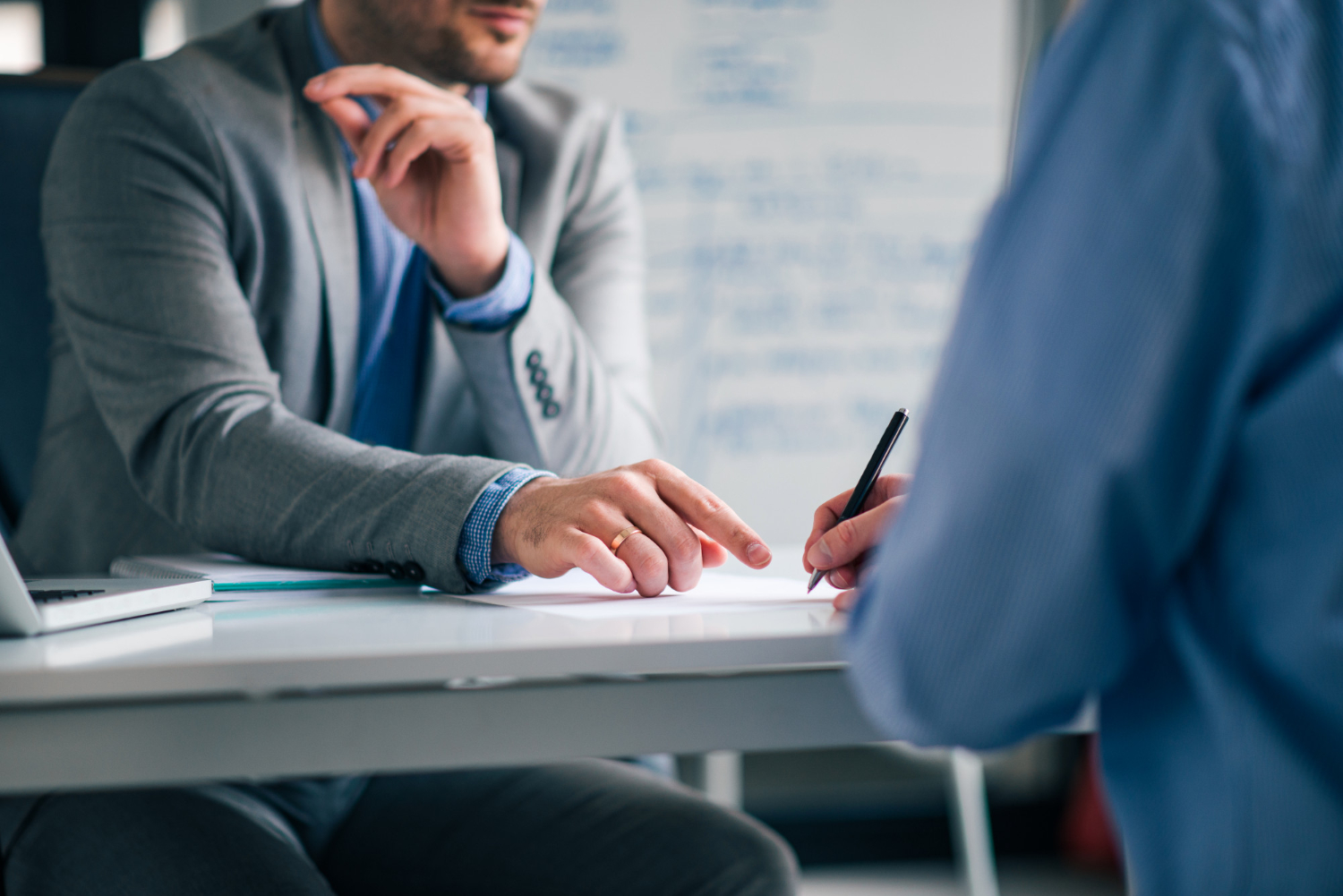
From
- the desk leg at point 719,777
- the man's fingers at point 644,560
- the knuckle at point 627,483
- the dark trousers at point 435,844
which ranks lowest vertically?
the desk leg at point 719,777

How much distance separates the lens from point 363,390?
1130 mm

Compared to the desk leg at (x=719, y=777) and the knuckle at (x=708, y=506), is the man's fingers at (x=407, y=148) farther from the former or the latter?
the desk leg at (x=719, y=777)

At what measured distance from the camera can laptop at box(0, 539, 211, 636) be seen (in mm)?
522

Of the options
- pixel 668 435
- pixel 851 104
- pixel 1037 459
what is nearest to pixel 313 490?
pixel 1037 459

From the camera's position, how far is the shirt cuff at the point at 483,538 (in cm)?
69

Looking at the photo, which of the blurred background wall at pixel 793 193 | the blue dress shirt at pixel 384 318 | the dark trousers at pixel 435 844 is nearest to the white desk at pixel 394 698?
the dark trousers at pixel 435 844

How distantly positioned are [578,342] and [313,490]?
34cm

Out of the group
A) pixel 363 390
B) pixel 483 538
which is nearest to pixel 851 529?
pixel 483 538

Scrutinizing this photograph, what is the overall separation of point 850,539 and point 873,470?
0.16 ft

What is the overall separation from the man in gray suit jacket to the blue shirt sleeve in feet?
0.96

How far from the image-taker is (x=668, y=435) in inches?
79.6

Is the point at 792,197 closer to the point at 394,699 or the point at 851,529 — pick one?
the point at 851,529

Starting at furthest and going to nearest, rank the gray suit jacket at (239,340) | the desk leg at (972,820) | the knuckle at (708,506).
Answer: the desk leg at (972,820)
the gray suit jacket at (239,340)
the knuckle at (708,506)

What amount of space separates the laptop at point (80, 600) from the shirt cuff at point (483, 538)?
0.15 m
